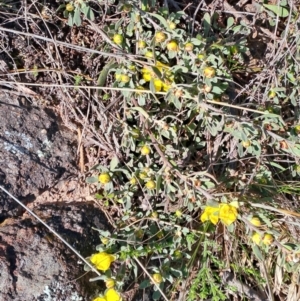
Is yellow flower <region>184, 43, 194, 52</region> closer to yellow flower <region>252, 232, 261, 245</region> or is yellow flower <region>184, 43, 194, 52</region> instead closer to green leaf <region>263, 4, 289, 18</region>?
green leaf <region>263, 4, 289, 18</region>

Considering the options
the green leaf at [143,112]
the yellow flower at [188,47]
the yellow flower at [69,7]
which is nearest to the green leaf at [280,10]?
the yellow flower at [188,47]

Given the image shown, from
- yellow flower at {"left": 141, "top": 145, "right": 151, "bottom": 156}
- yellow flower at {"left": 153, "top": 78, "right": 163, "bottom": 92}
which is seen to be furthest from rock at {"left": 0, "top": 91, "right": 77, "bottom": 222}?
yellow flower at {"left": 153, "top": 78, "right": 163, "bottom": 92}

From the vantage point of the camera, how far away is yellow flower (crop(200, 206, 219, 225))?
6.44ft

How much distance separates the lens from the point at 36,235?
202cm

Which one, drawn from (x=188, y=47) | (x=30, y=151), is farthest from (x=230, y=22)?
(x=30, y=151)

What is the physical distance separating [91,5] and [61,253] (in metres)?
1.04

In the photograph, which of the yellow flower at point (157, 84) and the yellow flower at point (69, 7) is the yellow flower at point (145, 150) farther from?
the yellow flower at point (69, 7)

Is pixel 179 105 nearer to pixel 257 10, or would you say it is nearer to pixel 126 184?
pixel 126 184

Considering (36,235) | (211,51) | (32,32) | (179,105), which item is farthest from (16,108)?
(211,51)

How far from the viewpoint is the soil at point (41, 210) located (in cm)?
196

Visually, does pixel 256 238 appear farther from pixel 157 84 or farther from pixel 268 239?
pixel 157 84

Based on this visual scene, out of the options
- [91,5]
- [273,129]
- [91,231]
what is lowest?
[91,231]

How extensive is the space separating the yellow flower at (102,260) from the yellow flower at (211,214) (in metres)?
0.38

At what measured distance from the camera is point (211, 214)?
198 centimetres
